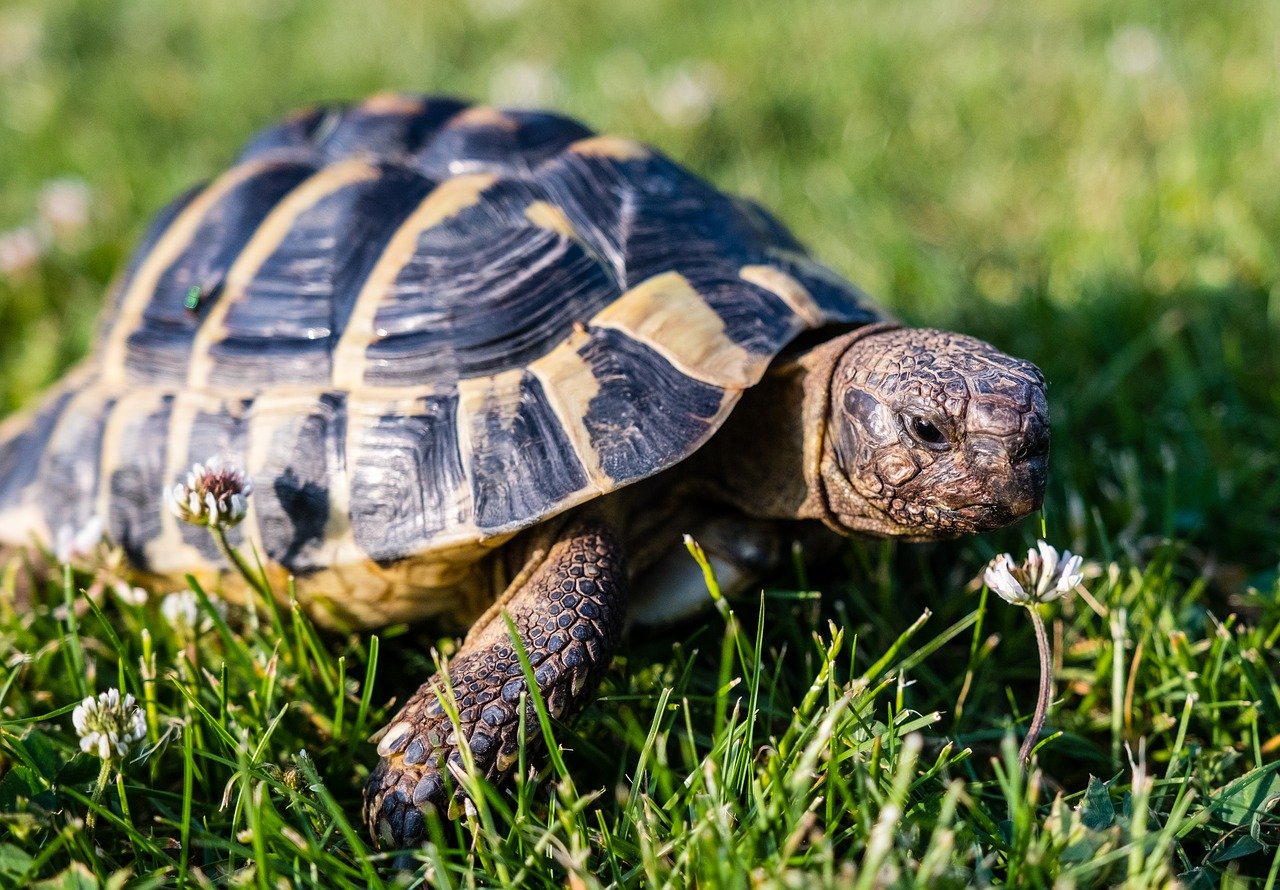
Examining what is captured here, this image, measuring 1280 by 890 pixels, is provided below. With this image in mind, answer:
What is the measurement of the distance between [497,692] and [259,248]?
131cm

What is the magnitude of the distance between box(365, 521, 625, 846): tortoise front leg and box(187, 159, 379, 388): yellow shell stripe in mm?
994

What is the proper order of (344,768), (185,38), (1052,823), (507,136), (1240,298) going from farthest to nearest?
(185,38) → (1240,298) → (507,136) → (344,768) → (1052,823)

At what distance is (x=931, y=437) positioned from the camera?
1.95m

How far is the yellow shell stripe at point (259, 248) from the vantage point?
245cm

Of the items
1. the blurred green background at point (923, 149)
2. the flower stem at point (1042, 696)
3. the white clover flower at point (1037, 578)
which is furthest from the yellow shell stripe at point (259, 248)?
the flower stem at point (1042, 696)

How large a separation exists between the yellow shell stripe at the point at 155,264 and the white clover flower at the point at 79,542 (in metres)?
0.39

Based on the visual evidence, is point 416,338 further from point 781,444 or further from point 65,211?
point 65,211

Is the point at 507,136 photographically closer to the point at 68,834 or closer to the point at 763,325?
the point at 763,325

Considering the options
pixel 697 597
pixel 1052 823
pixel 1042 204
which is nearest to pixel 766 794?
pixel 1052 823

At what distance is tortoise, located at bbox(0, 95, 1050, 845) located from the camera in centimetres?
193

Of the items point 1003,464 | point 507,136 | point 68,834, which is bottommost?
point 68,834

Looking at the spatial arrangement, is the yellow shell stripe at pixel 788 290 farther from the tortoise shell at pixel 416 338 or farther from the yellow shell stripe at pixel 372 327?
the yellow shell stripe at pixel 372 327

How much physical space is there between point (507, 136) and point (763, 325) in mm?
863

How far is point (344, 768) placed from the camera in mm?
2008
